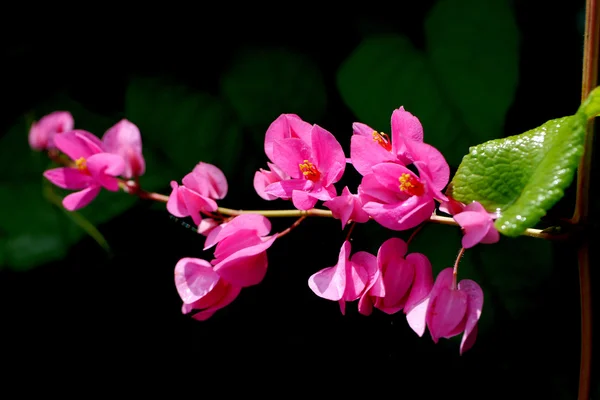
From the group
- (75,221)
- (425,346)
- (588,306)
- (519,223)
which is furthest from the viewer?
(75,221)

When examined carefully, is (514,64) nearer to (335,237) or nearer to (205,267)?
(335,237)

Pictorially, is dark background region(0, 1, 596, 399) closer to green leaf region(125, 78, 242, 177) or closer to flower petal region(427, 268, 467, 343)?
green leaf region(125, 78, 242, 177)

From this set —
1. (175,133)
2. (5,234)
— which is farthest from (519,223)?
(5,234)

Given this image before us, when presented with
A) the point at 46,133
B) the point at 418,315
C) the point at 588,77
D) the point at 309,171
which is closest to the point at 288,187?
the point at 309,171

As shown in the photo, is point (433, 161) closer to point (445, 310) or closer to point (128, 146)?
point (445, 310)

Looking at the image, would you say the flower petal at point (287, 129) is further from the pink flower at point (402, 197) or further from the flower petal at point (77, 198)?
the flower petal at point (77, 198)
